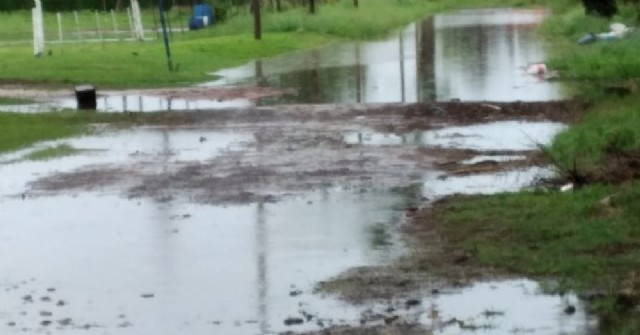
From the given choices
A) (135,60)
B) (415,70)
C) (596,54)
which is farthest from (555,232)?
(135,60)

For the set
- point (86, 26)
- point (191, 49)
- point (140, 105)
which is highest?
point (86, 26)

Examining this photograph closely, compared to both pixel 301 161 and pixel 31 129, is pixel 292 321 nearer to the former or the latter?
pixel 301 161

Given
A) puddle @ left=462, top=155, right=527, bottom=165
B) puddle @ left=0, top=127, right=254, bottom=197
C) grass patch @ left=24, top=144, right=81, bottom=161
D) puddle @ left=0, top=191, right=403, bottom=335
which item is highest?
grass patch @ left=24, top=144, right=81, bottom=161

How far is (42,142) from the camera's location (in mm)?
23547

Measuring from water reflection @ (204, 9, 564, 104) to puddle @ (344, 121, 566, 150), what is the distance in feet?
15.8

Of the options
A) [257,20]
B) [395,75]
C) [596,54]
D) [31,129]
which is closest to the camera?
[31,129]

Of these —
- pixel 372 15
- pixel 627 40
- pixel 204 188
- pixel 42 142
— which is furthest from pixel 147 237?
pixel 372 15

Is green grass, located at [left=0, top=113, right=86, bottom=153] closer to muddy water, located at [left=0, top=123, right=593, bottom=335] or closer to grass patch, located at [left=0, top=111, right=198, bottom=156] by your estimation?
grass patch, located at [left=0, top=111, right=198, bottom=156]

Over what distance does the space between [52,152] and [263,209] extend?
23.3 feet

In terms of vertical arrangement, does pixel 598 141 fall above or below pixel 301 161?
above

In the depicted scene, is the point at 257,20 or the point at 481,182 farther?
the point at 257,20

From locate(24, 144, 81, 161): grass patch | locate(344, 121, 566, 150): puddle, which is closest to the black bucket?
locate(24, 144, 81, 161): grass patch

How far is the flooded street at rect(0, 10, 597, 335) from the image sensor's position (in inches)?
422

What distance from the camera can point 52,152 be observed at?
22078 mm
